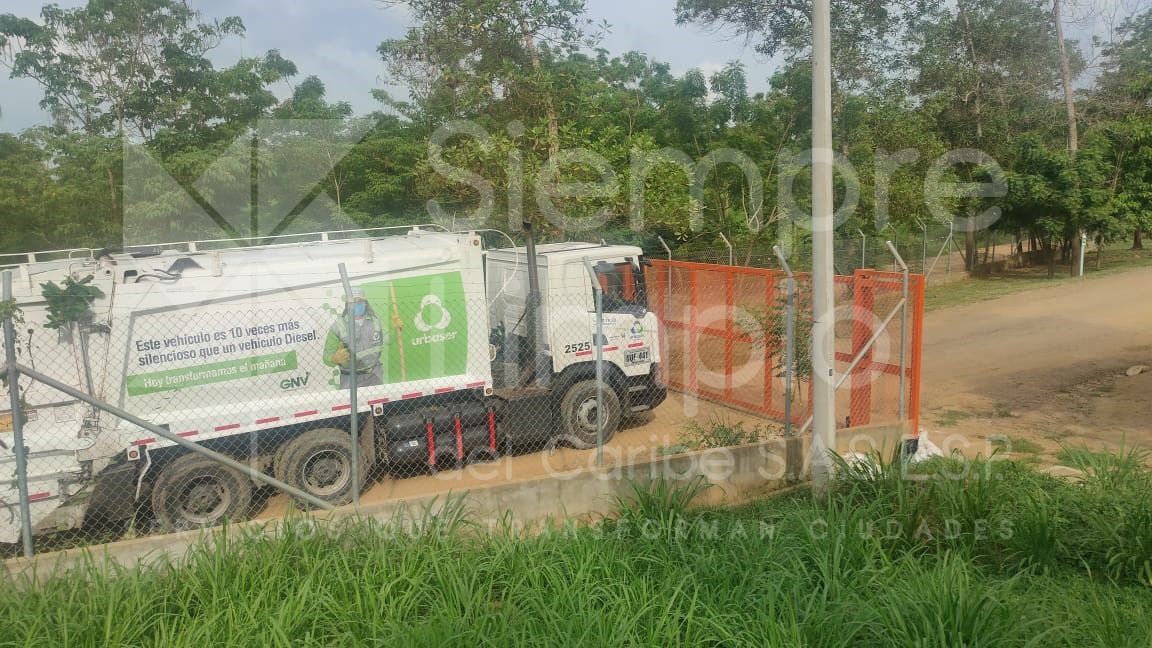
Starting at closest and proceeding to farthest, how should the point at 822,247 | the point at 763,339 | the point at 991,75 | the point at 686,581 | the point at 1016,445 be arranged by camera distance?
the point at 686,581 → the point at 822,247 → the point at 1016,445 → the point at 763,339 → the point at 991,75

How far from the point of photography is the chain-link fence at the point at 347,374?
6016 millimetres

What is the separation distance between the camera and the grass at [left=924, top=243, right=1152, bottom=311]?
18.7 metres

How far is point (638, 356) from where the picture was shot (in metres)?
8.77

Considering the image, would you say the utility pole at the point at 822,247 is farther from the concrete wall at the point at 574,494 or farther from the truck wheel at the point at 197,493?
the truck wheel at the point at 197,493

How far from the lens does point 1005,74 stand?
23.5 meters

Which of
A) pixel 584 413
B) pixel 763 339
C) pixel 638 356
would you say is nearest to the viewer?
pixel 584 413

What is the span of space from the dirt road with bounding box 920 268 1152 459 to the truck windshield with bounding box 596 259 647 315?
3615 millimetres

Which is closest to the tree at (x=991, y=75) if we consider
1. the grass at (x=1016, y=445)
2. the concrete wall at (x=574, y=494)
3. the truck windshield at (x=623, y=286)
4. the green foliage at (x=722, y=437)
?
the grass at (x=1016, y=445)

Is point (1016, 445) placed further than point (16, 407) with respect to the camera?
Yes

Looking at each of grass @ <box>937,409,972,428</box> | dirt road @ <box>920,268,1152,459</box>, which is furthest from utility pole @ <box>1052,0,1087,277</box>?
grass @ <box>937,409,972,428</box>

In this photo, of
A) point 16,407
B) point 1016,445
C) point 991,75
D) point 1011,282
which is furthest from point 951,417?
point 991,75

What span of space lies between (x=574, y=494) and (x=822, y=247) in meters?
2.75

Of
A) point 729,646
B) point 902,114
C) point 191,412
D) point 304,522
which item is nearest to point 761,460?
point 729,646

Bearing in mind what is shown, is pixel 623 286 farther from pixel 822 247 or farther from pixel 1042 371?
pixel 1042 371
